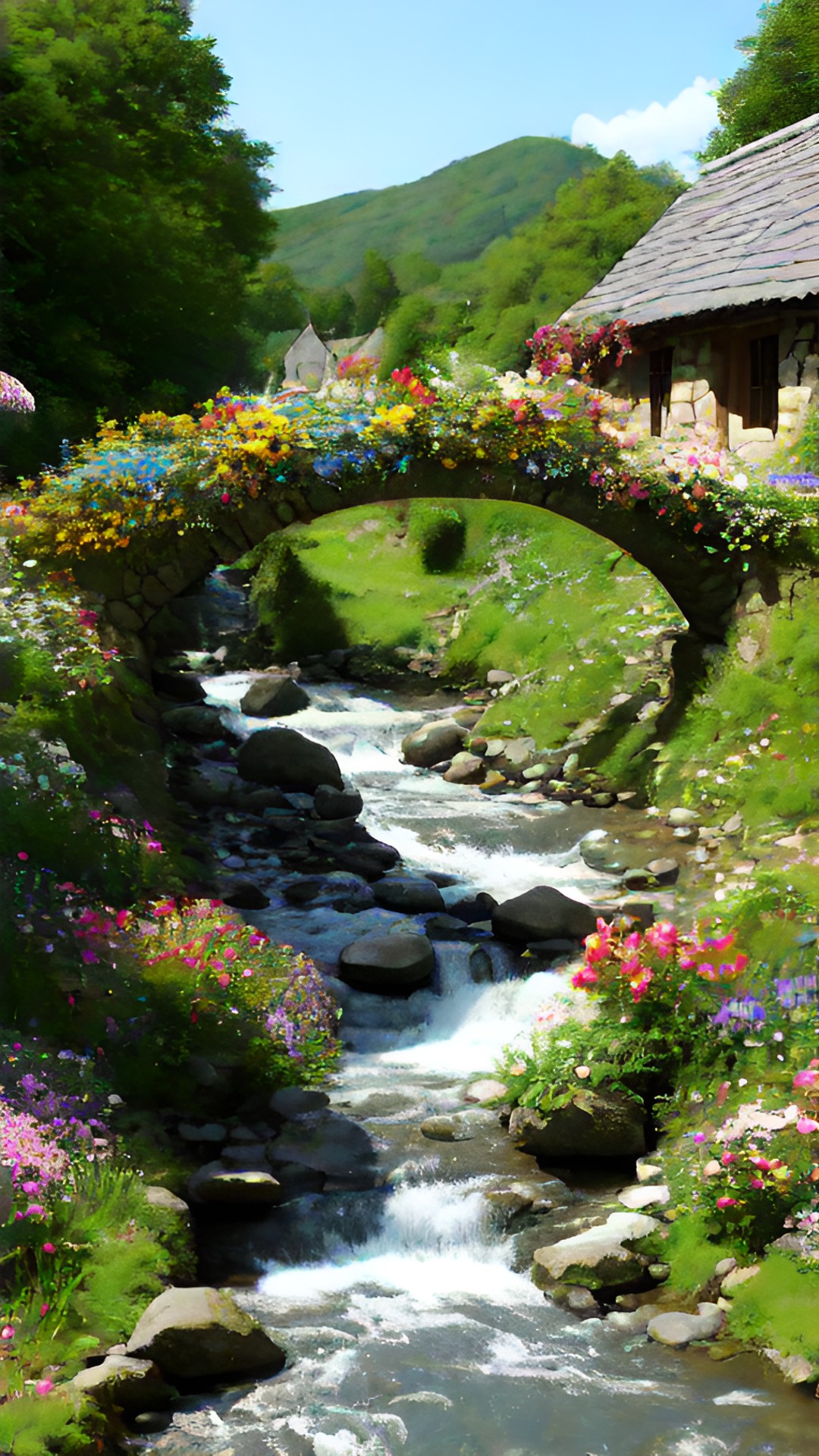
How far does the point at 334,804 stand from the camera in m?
13.6

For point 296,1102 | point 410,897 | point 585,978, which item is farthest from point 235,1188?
point 410,897

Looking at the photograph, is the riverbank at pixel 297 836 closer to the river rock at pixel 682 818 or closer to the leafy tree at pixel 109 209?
the river rock at pixel 682 818

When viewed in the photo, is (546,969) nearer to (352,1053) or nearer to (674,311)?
(352,1053)

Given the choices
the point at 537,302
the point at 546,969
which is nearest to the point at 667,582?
the point at 546,969

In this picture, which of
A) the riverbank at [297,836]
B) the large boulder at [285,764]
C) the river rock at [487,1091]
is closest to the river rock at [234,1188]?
the riverbank at [297,836]

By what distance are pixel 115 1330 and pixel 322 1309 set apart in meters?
1.07

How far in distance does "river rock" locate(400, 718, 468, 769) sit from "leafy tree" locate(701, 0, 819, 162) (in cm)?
Result: 1907

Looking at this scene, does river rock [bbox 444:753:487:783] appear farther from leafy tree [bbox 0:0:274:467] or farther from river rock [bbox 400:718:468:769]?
leafy tree [bbox 0:0:274:467]

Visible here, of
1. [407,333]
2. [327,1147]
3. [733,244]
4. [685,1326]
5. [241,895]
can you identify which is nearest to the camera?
[685,1326]

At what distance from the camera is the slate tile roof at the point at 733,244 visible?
1595 centimetres

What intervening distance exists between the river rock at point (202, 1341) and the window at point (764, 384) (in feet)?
46.4

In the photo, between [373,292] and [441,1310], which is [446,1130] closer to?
[441,1310]

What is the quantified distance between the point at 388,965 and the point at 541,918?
58.7 inches

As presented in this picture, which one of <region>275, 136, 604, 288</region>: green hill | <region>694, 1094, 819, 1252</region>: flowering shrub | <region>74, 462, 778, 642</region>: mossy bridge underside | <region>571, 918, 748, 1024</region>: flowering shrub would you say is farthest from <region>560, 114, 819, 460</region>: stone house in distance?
<region>275, 136, 604, 288</region>: green hill
